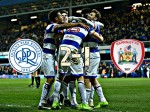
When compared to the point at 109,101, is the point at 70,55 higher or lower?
higher

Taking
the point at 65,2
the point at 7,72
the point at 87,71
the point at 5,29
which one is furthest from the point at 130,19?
the point at 87,71

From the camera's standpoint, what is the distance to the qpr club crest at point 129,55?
760 inches

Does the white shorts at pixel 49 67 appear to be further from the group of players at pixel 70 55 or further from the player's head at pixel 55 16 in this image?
the player's head at pixel 55 16

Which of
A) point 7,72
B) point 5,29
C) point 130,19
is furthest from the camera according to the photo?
point 5,29

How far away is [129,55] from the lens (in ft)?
62.3

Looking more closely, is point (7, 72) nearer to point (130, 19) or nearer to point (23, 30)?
point (23, 30)

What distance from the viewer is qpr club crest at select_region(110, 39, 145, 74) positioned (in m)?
19.3

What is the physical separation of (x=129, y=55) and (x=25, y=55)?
22.9 ft

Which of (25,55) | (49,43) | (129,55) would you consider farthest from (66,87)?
(129,55)

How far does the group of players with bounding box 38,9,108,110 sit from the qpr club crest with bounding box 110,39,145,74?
33.3 feet

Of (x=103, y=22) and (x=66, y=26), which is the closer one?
(x=66, y=26)

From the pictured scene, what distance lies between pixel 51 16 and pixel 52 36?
1.49 feet

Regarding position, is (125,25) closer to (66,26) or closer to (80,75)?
(80,75)

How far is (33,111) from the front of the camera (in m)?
8.20
